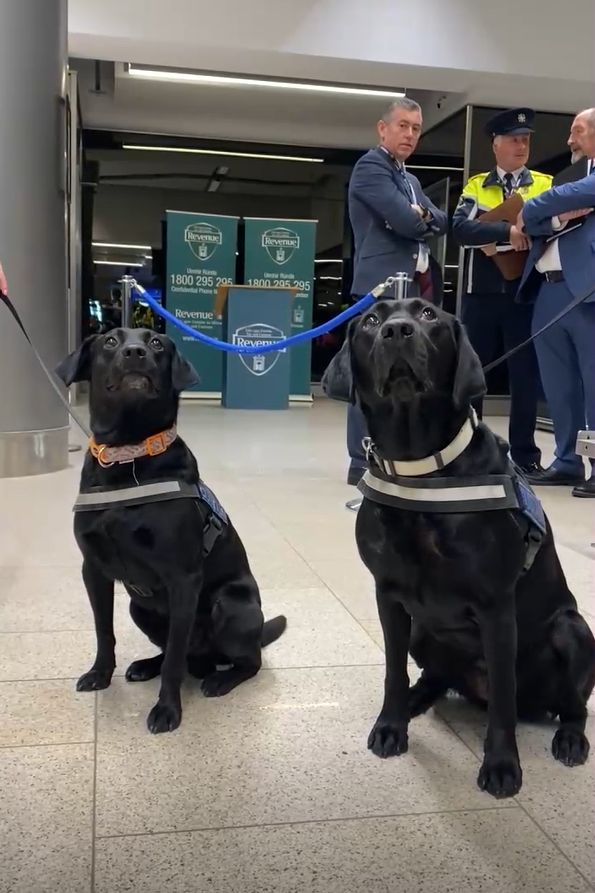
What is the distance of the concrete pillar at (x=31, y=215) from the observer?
177 inches

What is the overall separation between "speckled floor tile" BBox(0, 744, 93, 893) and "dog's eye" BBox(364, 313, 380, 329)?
1021 millimetres

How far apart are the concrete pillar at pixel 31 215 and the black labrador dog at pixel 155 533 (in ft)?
9.65

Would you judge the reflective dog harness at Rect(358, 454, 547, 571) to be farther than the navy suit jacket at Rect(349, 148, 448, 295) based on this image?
No

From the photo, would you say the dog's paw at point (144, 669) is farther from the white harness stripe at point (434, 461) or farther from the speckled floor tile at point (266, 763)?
the white harness stripe at point (434, 461)

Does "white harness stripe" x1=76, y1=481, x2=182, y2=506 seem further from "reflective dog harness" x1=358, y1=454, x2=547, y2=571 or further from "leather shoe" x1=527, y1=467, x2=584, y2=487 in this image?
"leather shoe" x1=527, y1=467, x2=584, y2=487

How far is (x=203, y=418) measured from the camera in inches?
318

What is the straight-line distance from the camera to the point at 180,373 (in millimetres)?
1845

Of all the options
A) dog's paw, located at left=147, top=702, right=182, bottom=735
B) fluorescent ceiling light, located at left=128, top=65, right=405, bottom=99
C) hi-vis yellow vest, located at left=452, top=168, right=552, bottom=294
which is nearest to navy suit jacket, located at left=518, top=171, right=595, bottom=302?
hi-vis yellow vest, located at left=452, top=168, right=552, bottom=294

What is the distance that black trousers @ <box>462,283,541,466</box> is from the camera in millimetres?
4898

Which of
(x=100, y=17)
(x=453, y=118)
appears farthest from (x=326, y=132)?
(x=100, y=17)

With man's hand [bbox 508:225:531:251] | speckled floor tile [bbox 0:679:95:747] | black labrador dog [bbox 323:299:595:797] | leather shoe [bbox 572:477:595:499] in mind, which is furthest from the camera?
man's hand [bbox 508:225:531:251]

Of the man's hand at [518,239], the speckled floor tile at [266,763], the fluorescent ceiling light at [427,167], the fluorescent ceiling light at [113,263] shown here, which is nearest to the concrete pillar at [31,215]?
the man's hand at [518,239]

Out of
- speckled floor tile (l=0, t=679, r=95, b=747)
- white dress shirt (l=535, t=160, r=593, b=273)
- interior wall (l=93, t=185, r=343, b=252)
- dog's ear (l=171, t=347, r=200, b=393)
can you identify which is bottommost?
speckled floor tile (l=0, t=679, r=95, b=747)

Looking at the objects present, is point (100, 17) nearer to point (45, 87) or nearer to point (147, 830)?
point (45, 87)
